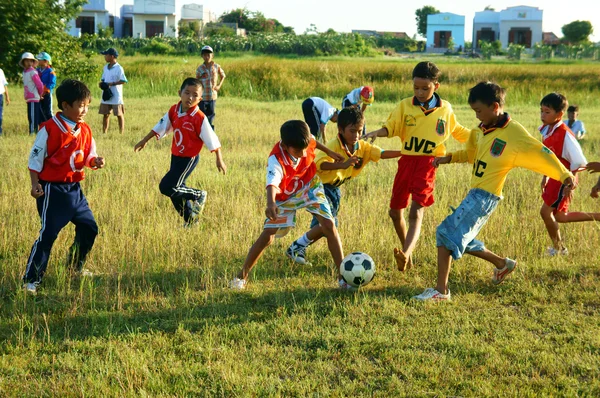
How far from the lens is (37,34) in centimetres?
1798

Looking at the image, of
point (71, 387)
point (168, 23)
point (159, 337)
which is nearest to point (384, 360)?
point (159, 337)

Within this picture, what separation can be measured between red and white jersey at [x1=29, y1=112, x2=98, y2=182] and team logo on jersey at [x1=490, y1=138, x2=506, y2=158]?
142 inches

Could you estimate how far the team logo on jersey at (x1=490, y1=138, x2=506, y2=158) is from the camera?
18.0 feet

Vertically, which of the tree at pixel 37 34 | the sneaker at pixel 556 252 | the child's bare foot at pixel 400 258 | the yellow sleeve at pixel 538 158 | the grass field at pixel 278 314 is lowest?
the grass field at pixel 278 314

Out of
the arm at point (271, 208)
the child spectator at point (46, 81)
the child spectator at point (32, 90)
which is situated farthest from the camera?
the child spectator at point (46, 81)

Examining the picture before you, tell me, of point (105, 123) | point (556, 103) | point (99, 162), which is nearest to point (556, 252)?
point (556, 103)

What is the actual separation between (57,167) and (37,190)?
0.87 feet

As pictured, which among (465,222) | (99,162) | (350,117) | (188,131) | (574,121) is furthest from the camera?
(574,121)

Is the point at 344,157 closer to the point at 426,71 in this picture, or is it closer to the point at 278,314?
the point at 426,71

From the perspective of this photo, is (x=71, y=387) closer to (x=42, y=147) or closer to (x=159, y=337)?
(x=159, y=337)

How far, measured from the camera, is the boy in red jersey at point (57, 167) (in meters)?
5.62

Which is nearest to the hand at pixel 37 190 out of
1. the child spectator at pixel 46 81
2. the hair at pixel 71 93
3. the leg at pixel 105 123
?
the hair at pixel 71 93

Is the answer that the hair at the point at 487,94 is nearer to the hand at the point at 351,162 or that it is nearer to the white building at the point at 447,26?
the hand at the point at 351,162

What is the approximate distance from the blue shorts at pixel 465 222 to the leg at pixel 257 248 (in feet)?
4.87
